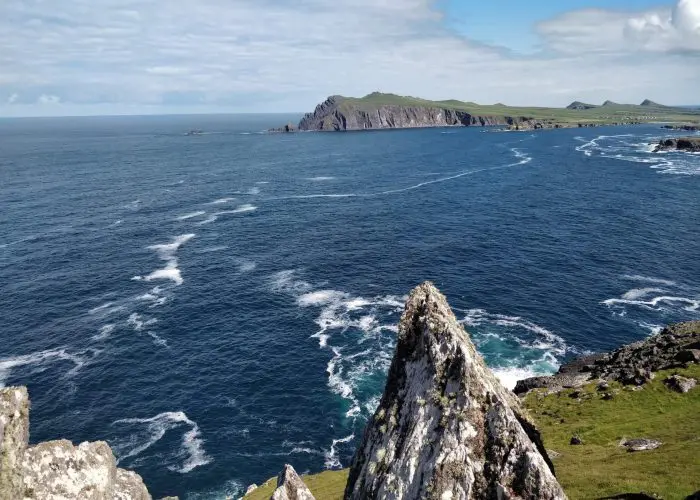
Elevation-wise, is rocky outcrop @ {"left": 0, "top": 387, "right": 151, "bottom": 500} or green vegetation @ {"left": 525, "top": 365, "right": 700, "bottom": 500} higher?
rocky outcrop @ {"left": 0, "top": 387, "right": 151, "bottom": 500}

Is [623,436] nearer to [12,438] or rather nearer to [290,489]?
[290,489]

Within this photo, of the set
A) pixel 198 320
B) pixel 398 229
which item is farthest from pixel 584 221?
pixel 198 320

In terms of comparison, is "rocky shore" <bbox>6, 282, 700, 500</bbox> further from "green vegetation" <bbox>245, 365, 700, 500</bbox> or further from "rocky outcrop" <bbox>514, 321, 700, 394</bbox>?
"rocky outcrop" <bbox>514, 321, 700, 394</bbox>

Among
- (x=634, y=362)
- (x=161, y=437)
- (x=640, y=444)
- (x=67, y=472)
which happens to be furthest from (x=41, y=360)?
(x=634, y=362)

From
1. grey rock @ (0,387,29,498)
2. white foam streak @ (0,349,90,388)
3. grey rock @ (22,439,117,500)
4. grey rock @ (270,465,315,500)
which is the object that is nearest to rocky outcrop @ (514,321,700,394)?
grey rock @ (270,465,315,500)

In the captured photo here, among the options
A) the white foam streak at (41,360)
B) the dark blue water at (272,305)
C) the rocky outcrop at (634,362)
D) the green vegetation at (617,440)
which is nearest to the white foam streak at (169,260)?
the dark blue water at (272,305)

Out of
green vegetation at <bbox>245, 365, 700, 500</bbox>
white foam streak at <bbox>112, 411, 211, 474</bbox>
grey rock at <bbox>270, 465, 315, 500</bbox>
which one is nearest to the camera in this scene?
grey rock at <bbox>270, 465, 315, 500</bbox>

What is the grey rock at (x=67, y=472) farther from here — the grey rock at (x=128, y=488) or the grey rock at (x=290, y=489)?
the grey rock at (x=290, y=489)
